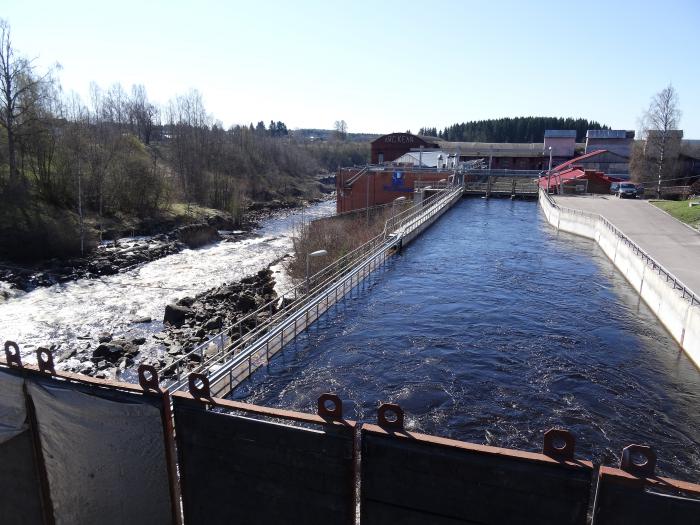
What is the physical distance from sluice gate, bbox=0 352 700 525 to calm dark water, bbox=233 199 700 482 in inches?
290

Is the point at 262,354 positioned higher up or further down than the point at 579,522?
further down

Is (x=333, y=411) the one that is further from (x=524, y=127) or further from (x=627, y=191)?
(x=524, y=127)

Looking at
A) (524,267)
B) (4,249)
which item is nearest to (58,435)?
(524,267)

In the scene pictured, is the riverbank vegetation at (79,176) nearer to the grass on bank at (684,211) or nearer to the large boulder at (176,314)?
the large boulder at (176,314)

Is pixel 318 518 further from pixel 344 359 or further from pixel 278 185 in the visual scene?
pixel 278 185

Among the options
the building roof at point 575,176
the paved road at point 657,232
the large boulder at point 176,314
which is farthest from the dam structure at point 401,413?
the building roof at point 575,176

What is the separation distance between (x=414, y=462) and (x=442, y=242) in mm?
30605

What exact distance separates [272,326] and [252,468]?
12810 millimetres

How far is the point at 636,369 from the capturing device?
14.7 metres

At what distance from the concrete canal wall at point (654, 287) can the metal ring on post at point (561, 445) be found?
580 inches

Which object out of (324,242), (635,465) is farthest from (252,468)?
(324,242)

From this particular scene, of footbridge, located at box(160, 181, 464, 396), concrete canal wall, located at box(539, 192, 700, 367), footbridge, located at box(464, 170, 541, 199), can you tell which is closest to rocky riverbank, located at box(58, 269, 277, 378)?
footbridge, located at box(160, 181, 464, 396)

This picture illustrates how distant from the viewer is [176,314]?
23.6m

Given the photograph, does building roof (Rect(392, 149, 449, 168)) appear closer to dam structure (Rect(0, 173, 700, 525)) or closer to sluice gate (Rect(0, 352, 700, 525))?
dam structure (Rect(0, 173, 700, 525))
